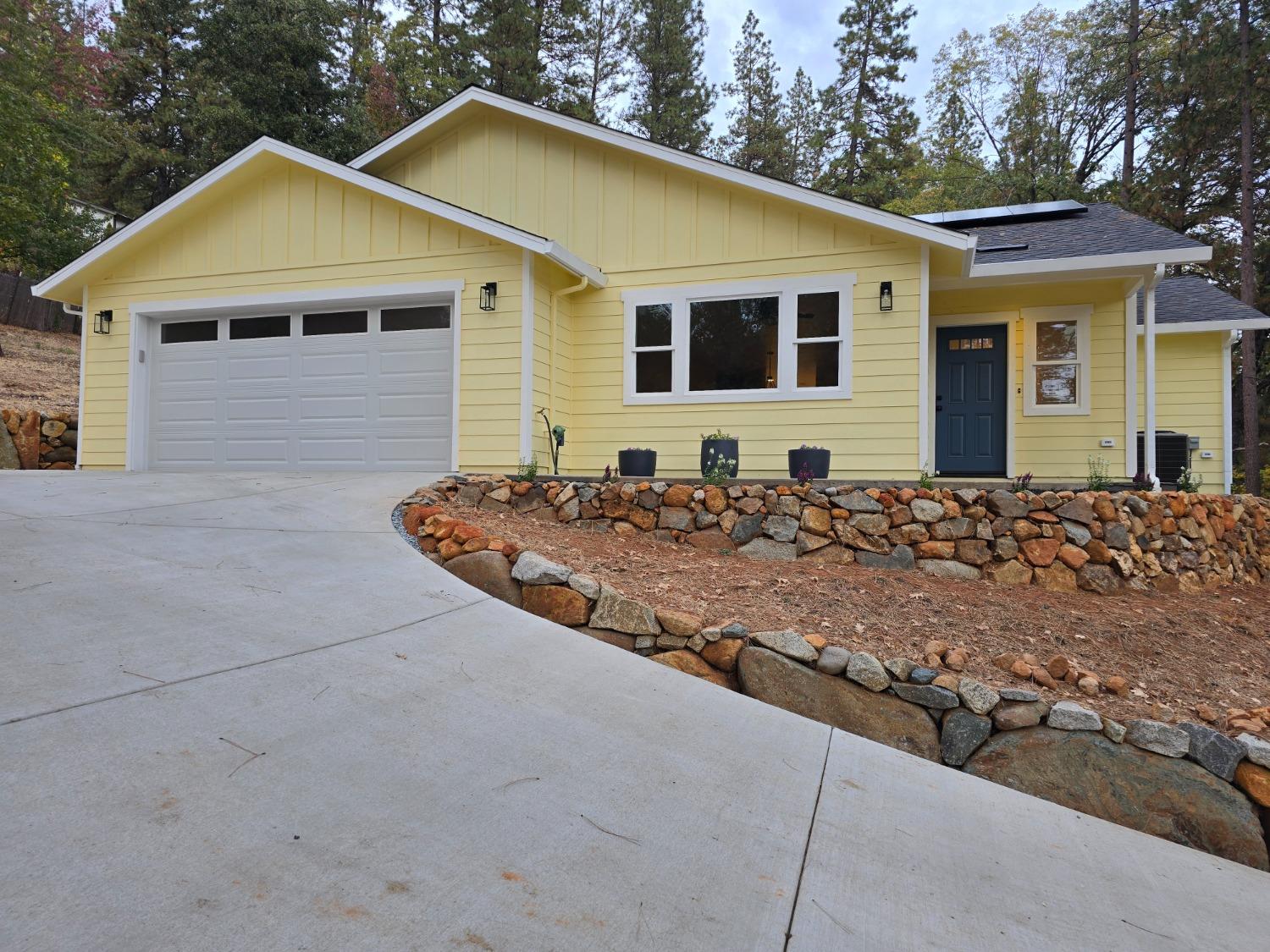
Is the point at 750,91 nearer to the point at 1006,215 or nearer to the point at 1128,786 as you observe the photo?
the point at 1006,215

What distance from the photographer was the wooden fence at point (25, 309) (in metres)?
17.0

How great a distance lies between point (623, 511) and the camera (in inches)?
249

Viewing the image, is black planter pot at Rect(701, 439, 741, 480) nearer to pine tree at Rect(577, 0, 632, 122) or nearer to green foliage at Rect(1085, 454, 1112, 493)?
green foliage at Rect(1085, 454, 1112, 493)

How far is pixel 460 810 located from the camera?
194 centimetres

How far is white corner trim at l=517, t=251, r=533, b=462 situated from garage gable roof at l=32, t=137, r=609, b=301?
289 mm

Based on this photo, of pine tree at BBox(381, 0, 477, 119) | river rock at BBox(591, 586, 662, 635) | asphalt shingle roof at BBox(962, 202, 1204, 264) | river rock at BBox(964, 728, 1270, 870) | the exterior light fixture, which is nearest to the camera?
river rock at BBox(964, 728, 1270, 870)

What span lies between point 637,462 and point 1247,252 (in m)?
15.6

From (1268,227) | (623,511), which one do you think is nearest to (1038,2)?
(1268,227)

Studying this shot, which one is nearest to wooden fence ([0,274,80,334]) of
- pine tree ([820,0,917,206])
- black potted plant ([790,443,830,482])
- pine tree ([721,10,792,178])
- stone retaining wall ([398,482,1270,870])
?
black potted plant ([790,443,830,482])

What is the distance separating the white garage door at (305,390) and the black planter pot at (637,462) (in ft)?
6.89

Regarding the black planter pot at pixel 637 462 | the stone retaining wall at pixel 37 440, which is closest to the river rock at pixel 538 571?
the black planter pot at pixel 637 462

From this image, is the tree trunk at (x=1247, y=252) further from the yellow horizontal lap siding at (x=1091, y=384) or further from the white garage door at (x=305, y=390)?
the white garage door at (x=305, y=390)

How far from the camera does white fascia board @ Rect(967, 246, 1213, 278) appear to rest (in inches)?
288

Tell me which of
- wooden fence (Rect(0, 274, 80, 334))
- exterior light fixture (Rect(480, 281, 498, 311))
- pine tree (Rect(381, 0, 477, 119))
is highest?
pine tree (Rect(381, 0, 477, 119))
